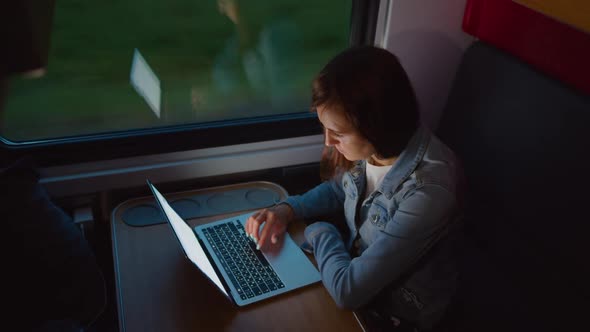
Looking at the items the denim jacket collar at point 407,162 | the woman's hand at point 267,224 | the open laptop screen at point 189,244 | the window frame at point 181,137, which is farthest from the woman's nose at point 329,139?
the window frame at point 181,137

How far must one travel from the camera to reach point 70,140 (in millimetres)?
1536

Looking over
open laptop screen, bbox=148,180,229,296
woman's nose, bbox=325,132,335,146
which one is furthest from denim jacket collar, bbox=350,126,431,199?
open laptop screen, bbox=148,180,229,296

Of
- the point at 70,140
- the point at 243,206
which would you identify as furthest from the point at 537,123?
the point at 70,140

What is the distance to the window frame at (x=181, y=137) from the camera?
151 centimetres

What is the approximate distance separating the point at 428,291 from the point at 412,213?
0.27 m

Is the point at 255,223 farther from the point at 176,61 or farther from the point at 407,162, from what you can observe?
the point at 176,61

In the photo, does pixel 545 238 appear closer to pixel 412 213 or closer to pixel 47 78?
pixel 412 213

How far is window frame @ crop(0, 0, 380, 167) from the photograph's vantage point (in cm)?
151

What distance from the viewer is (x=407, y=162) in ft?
3.85

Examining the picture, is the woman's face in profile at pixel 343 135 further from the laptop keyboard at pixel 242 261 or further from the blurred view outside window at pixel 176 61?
the blurred view outside window at pixel 176 61

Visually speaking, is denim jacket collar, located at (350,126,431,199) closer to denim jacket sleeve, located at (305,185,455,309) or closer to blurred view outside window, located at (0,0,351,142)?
denim jacket sleeve, located at (305,185,455,309)

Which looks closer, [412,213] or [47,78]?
[412,213]

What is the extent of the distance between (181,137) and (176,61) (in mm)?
1231

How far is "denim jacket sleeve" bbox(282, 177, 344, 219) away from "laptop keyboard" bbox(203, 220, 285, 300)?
0.18 metres
